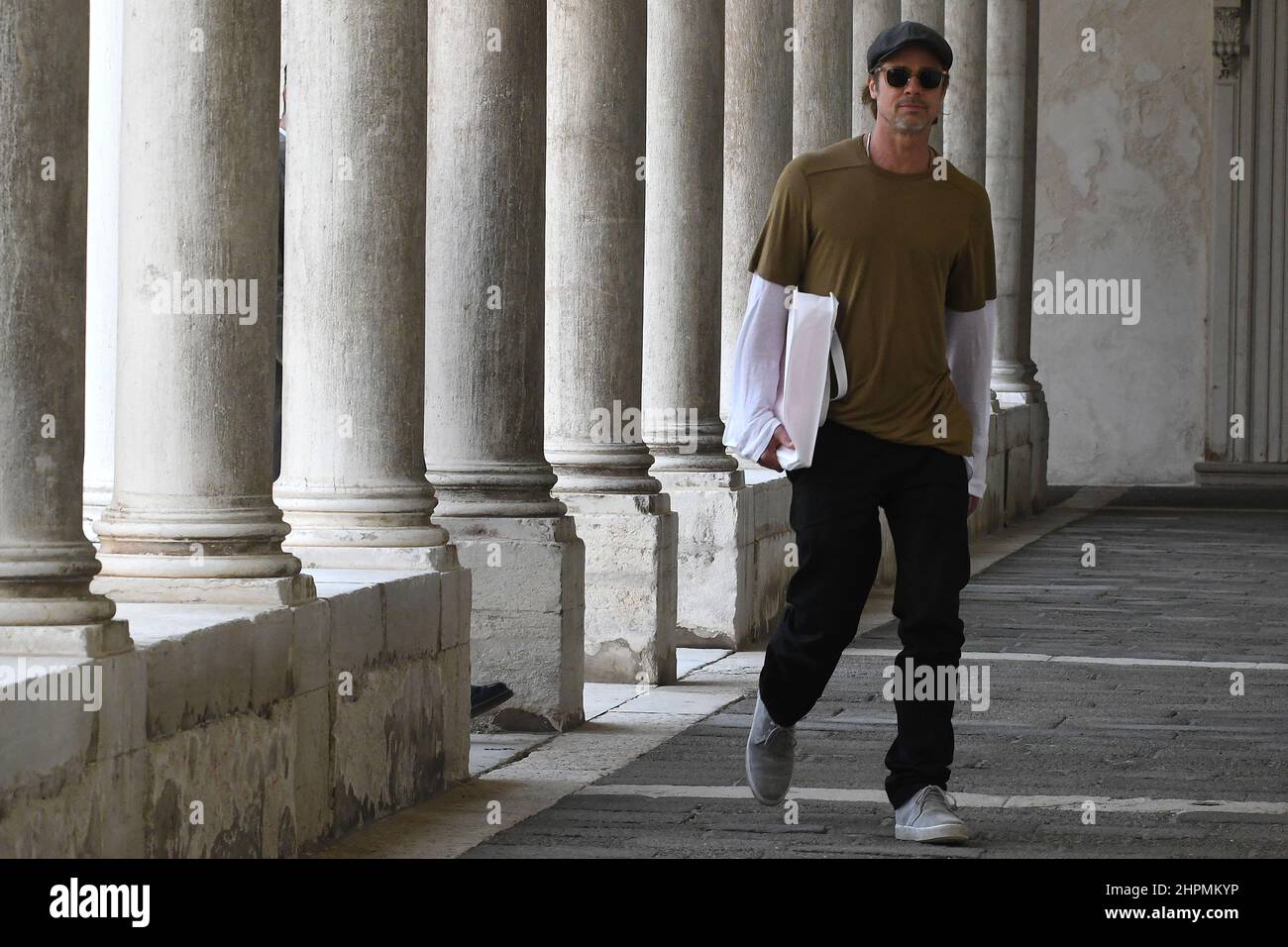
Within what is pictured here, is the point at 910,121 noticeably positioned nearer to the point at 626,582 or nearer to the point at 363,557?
the point at 363,557

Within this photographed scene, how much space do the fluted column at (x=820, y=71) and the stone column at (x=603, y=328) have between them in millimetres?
3431

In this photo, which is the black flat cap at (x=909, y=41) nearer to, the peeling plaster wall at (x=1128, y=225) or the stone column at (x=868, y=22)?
the stone column at (x=868, y=22)

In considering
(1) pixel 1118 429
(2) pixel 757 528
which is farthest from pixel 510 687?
(1) pixel 1118 429

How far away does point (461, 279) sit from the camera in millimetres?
6805

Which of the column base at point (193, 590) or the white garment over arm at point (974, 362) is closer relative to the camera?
the column base at point (193, 590)

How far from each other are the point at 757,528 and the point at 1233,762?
3.51 m

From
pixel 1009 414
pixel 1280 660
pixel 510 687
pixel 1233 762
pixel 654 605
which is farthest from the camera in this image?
pixel 1009 414

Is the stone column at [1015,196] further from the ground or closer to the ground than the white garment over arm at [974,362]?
further from the ground

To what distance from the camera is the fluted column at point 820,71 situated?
36.8ft

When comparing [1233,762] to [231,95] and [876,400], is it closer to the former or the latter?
[876,400]

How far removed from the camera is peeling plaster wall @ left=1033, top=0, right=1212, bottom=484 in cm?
2048

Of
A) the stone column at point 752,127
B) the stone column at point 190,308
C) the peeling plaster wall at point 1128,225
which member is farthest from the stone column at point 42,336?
the peeling plaster wall at point 1128,225

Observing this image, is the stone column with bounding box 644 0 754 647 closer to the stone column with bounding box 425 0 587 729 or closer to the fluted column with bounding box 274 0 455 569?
the stone column with bounding box 425 0 587 729

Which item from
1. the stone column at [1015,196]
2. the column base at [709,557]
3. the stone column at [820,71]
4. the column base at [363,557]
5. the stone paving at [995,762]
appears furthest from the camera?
the stone column at [1015,196]
